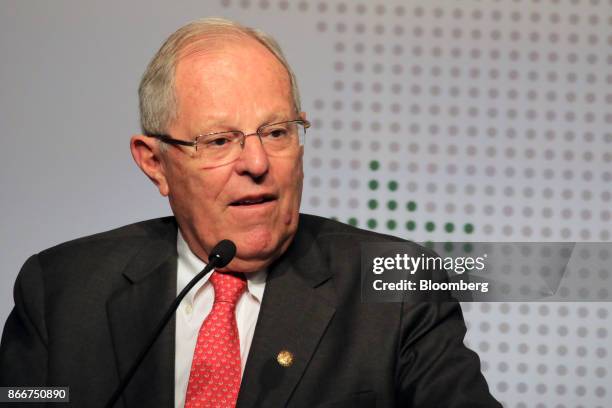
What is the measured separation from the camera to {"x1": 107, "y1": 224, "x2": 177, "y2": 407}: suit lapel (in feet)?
5.94

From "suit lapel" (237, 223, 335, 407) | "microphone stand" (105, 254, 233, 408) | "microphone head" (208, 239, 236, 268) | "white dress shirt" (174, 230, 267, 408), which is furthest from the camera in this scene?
"white dress shirt" (174, 230, 267, 408)

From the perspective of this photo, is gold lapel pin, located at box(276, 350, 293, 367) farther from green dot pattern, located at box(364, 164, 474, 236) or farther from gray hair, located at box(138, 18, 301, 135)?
green dot pattern, located at box(364, 164, 474, 236)

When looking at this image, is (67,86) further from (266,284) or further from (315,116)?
(266,284)

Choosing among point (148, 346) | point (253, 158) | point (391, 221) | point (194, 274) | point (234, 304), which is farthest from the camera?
point (391, 221)

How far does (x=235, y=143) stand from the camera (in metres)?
1.81

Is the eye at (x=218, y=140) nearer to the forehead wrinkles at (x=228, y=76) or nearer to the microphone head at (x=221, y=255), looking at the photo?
the forehead wrinkles at (x=228, y=76)

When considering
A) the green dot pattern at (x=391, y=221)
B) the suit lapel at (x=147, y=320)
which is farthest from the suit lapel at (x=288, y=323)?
the green dot pattern at (x=391, y=221)

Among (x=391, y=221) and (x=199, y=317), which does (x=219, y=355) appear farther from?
(x=391, y=221)

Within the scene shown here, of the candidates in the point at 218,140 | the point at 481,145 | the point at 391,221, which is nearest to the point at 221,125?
the point at 218,140

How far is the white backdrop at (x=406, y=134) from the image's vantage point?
2.66m

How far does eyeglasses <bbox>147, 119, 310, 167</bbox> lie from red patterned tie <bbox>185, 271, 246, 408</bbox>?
0.90 ft

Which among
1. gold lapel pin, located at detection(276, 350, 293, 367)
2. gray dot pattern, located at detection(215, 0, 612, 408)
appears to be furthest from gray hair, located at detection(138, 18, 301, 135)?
gray dot pattern, located at detection(215, 0, 612, 408)

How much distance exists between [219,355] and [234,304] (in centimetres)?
13

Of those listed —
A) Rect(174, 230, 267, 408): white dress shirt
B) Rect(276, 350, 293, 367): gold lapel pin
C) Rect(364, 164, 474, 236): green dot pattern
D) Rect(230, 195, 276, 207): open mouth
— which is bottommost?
Rect(276, 350, 293, 367): gold lapel pin
